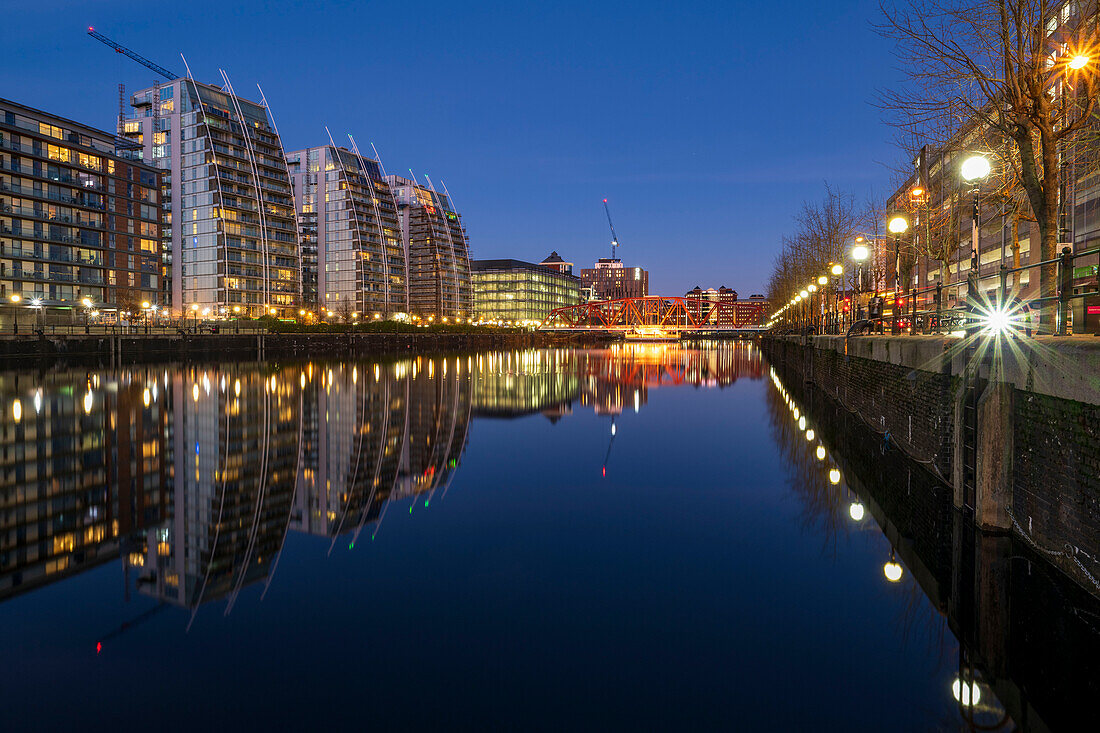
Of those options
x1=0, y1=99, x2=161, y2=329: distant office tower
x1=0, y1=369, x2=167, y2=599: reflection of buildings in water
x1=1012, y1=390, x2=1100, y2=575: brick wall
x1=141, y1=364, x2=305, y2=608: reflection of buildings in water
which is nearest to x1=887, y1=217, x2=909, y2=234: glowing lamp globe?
x1=1012, y1=390, x2=1100, y2=575: brick wall

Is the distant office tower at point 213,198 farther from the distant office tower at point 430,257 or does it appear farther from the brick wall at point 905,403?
the brick wall at point 905,403

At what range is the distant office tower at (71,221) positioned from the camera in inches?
2992

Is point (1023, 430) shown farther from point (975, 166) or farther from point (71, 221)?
point (71, 221)

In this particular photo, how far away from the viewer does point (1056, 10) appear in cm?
1490

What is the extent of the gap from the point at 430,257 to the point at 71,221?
8565cm

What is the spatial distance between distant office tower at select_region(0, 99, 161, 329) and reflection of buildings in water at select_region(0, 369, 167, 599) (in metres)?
56.6

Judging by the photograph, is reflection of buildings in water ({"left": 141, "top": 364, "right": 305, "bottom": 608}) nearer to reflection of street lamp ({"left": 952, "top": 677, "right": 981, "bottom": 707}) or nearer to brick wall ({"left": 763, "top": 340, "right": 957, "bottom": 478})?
reflection of street lamp ({"left": 952, "top": 677, "right": 981, "bottom": 707})

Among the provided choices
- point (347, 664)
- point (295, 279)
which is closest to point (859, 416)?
point (347, 664)

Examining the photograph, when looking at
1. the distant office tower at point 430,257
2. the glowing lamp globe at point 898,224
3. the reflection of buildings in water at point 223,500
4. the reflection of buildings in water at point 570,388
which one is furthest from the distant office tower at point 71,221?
the glowing lamp globe at point 898,224

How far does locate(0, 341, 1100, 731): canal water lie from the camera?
18.0 feet

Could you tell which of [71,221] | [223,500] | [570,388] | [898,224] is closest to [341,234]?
[71,221]

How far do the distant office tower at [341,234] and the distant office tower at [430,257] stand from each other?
1486 centimetres

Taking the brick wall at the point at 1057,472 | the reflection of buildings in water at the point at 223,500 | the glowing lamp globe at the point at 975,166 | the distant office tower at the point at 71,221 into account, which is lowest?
the reflection of buildings in water at the point at 223,500

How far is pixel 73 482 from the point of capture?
1270 cm
